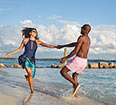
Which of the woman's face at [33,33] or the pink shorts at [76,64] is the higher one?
the woman's face at [33,33]

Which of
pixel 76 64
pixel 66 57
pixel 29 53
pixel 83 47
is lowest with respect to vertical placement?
pixel 76 64

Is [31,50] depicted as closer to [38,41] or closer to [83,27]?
[38,41]

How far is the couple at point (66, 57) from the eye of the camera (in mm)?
5781

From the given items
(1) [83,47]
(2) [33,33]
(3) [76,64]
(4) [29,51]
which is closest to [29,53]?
(4) [29,51]

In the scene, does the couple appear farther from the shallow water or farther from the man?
the shallow water

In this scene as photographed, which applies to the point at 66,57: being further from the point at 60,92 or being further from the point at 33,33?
the point at 60,92

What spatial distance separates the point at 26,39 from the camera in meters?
6.40

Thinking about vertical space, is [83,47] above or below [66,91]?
above

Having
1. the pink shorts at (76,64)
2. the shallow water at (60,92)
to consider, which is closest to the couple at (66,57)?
the pink shorts at (76,64)

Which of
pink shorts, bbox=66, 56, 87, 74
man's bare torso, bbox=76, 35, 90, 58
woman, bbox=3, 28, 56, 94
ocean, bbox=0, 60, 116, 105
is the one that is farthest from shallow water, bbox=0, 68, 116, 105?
man's bare torso, bbox=76, 35, 90, 58

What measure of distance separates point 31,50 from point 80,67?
154 centimetres

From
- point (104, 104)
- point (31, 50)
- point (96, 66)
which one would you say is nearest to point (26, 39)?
point (31, 50)

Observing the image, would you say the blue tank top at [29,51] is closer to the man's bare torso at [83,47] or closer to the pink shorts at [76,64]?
the pink shorts at [76,64]

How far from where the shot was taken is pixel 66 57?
5.93 metres
